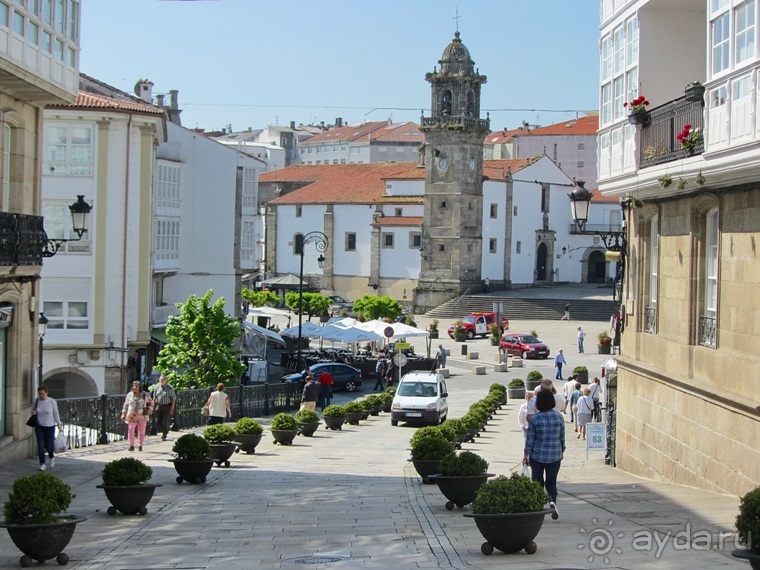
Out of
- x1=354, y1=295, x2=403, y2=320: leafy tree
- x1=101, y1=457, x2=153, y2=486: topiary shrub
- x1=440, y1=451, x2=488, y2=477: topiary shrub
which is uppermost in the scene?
x1=354, y1=295, x2=403, y2=320: leafy tree

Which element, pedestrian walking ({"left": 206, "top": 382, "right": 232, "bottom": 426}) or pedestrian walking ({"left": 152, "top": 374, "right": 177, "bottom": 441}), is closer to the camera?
pedestrian walking ({"left": 152, "top": 374, "right": 177, "bottom": 441})

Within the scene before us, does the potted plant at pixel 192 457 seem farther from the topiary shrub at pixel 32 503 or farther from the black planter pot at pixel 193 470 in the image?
the topiary shrub at pixel 32 503

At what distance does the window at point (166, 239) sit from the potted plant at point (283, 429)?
16939 mm

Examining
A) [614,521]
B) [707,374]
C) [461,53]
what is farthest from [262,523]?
[461,53]

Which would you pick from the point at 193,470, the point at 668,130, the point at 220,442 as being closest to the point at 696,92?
the point at 668,130

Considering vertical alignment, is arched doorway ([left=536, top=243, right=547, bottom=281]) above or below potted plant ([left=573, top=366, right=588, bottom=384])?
above

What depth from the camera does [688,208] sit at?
16766 mm

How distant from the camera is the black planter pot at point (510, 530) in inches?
408

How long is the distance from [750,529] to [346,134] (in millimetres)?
144049

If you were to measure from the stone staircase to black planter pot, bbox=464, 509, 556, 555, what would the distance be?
212 ft

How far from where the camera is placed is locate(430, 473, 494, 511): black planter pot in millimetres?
13117

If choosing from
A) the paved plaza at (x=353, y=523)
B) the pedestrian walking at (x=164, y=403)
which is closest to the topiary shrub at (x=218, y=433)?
the paved plaza at (x=353, y=523)

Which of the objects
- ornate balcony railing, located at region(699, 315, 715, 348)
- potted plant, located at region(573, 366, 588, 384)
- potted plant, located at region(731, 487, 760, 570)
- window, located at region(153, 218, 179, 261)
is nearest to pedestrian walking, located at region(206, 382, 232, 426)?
ornate balcony railing, located at region(699, 315, 715, 348)

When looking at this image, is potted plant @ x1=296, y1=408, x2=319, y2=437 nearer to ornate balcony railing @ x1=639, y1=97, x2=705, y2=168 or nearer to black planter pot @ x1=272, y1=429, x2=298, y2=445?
black planter pot @ x1=272, y1=429, x2=298, y2=445
